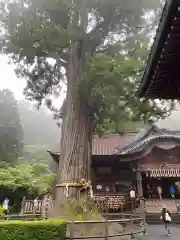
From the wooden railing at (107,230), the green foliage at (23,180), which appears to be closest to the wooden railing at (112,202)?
the wooden railing at (107,230)

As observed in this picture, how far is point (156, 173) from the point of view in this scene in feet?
63.2

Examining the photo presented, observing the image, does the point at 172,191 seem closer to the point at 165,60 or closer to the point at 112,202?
the point at 112,202

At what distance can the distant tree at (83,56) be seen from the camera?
11.1 meters

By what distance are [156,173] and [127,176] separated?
8.06ft

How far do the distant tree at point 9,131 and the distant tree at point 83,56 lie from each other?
1551cm

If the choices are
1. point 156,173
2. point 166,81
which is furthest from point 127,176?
point 166,81

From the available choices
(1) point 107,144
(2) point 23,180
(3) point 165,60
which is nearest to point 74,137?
(3) point 165,60

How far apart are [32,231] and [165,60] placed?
602 cm

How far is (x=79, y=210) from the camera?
10.6 m

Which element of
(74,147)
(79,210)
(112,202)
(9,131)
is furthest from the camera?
(9,131)

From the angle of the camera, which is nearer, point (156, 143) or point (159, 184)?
point (156, 143)

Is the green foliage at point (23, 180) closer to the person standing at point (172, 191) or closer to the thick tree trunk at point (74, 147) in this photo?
the person standing at point (172, 191)

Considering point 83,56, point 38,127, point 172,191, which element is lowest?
point 172,191

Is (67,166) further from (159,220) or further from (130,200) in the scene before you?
(159,220)
